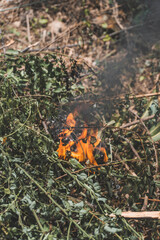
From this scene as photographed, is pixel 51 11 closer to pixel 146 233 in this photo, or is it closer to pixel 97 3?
pixel 97 3

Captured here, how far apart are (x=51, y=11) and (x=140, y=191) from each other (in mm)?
2198

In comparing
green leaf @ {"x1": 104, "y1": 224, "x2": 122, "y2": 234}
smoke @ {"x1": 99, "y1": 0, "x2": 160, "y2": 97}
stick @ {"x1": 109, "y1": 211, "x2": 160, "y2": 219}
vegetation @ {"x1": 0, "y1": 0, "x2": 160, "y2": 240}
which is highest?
smoke @ {"x1": 99, "y1": 0, "x2": 160, "y2": 97}

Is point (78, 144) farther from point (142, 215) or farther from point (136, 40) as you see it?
point (136, 40)

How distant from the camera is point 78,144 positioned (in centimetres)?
171

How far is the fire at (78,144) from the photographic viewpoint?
1.67 meters

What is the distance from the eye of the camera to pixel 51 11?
293 centimetres

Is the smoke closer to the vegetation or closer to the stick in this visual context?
the vegetation

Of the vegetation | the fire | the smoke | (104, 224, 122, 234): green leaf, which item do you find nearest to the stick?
the vegetation

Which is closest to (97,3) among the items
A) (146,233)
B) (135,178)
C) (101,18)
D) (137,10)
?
(101,18)

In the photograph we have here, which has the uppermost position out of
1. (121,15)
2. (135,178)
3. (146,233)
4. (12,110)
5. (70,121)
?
(121,15)

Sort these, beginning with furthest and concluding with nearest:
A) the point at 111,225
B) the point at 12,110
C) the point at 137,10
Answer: the point at 137,10 → the point at 12,110 → the point at 111,225

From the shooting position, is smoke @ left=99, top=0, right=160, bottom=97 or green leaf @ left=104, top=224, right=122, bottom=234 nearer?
green leaf @ left=104, top=224, right=122, bottom=234

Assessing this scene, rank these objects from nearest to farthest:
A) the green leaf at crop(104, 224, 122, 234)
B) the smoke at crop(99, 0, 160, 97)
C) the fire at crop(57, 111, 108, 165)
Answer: the green leaf at crop(104, 224, 122, 234), the fire at crop(57, 111, 108, 165), the smoke at crop(99, 0, 160, 97)

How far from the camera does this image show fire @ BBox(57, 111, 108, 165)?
5.46 feet
